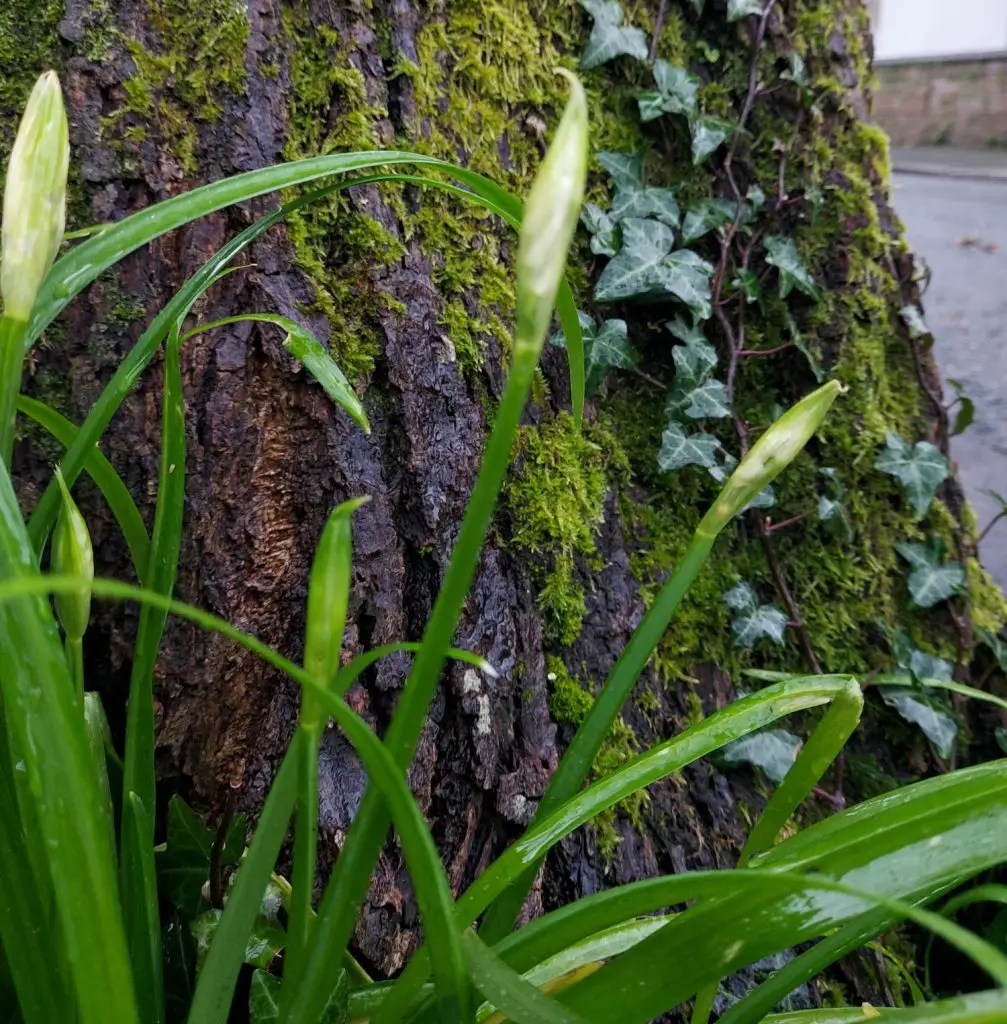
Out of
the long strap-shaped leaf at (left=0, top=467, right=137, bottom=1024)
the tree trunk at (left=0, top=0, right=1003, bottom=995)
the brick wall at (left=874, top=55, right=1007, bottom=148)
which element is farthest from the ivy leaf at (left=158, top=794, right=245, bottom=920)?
the brick wall at (left=874, top=55, right=1007, bottom=148)

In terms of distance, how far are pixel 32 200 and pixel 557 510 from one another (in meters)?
0.60

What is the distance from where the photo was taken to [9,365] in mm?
424

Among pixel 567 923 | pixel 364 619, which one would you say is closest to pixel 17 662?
pixel 567 923

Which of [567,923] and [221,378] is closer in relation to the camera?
[567,923]

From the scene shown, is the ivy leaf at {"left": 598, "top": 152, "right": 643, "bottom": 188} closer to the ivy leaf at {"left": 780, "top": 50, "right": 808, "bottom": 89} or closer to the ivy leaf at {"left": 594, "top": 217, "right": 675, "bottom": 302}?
the ivy leaf at {"left": 594, "top": 217, "right": 675, "bottom": 302}

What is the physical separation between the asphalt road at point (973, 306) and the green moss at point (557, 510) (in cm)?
118

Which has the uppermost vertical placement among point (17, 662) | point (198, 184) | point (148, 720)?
point (198, 184)

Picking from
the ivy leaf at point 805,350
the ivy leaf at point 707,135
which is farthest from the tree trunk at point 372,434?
the ivy leaf at point 805,350

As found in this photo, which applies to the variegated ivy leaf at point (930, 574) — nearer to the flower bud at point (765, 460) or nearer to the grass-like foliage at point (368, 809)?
the grass-like foliage at point (368, 809)

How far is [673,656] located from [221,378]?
0.63 m

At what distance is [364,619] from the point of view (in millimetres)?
770

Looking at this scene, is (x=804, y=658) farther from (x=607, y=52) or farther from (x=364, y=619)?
(x=607, y=52)

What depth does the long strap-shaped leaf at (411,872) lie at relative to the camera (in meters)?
0.34

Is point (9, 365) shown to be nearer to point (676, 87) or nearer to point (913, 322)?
point (676, 87)
